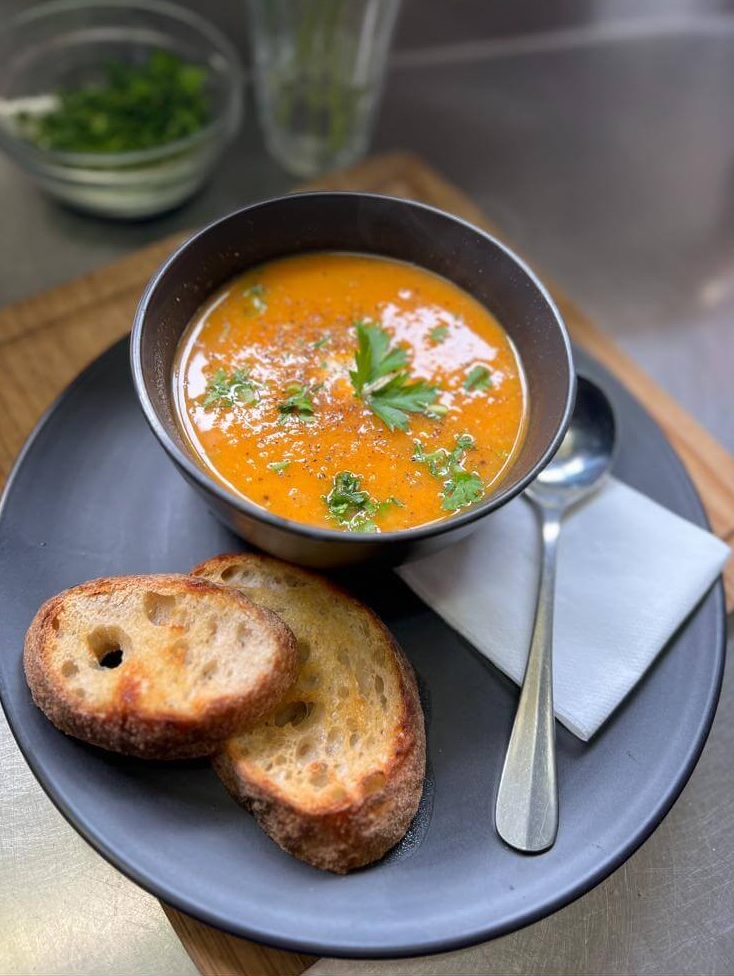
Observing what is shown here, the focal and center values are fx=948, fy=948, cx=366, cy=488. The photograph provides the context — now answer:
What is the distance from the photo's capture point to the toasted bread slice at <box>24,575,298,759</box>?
1.85 meters

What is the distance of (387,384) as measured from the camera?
2285 mm

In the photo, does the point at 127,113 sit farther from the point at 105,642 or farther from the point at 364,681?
the point at 364,681

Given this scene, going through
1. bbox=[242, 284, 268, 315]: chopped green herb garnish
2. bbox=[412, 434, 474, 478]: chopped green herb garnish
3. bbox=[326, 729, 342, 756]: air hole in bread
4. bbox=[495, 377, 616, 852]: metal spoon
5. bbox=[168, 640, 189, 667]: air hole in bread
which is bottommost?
bbox=[326, 729, 342, 756]: air hole in bread

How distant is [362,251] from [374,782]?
4.56 feet

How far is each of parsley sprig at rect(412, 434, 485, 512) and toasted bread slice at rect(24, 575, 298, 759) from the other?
1.59ft

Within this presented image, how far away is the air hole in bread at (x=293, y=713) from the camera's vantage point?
199 centimetres

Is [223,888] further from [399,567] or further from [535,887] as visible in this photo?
[399,567]

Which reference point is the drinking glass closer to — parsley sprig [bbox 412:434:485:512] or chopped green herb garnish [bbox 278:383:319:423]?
chopped green herb garnish [bbox 278:383:319:423]

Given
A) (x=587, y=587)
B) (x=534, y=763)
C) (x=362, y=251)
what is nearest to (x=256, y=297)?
(x=362, y=251)

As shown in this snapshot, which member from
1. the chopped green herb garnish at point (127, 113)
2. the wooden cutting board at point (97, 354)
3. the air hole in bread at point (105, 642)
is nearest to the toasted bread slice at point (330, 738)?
the air hole in bread at point (105, 642)

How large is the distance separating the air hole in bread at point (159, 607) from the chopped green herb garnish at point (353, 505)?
39cm

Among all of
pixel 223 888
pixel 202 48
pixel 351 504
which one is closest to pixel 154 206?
pixel 202 48

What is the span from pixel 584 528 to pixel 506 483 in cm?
34

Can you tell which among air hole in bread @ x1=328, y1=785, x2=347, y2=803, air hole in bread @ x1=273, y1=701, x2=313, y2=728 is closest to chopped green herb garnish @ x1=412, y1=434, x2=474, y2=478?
air hole in bread @ x1=273, y1=701, x2=313, y2=728
